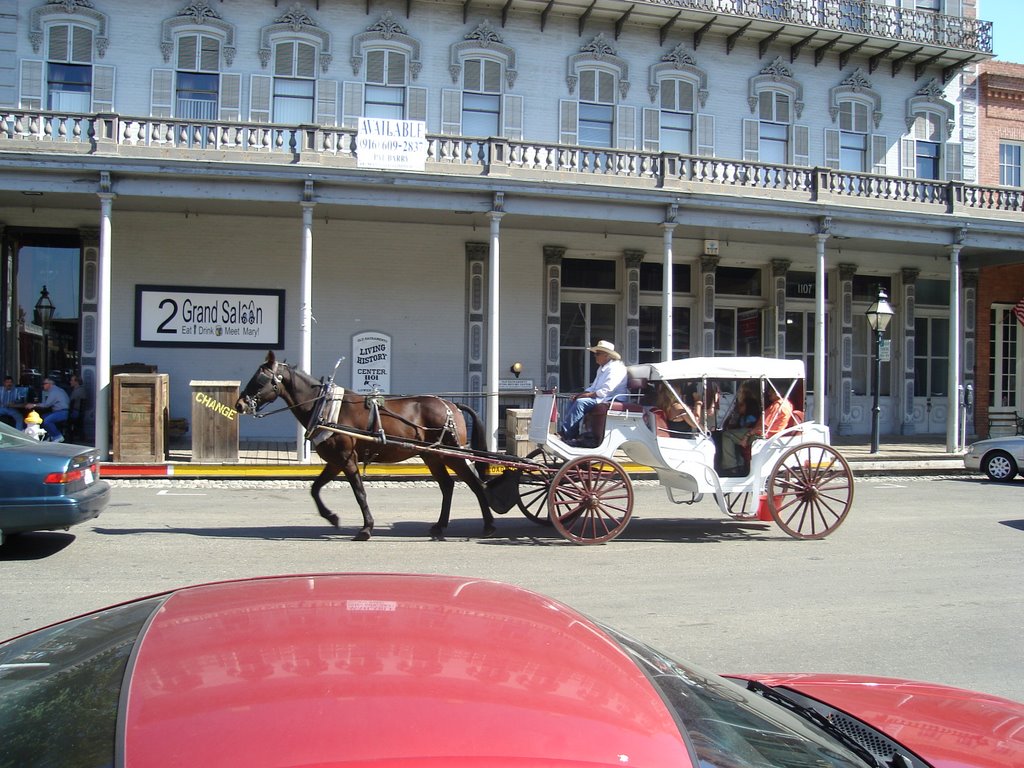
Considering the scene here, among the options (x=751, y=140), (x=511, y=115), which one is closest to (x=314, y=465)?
(x=511, y=115)

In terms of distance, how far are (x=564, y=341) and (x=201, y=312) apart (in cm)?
885

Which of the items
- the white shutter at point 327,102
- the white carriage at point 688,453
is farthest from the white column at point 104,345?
the white carriage at point 688,453

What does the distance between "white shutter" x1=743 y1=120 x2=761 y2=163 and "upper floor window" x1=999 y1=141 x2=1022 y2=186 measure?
808 centimetres

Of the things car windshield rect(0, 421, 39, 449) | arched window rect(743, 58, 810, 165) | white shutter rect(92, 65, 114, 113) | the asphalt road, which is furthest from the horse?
arched window rect(743, 58, 810, 165)

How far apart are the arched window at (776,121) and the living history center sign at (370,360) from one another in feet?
35.6

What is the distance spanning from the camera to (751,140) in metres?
21.8

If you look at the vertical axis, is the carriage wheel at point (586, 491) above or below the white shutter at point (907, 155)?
below

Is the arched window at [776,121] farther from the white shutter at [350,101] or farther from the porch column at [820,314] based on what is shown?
the white shutter at [350,101]

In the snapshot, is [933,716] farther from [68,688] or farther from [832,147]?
[832,147]

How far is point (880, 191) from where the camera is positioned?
1966cm

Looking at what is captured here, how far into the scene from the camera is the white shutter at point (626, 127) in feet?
68.3

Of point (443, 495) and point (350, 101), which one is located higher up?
point (350, 101)

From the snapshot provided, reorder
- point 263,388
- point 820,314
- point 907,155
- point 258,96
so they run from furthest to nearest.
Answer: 1. point 907,155
2. point 258,96
3. point 820,314
4. point 263,388

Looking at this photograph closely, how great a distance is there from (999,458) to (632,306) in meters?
8.95
